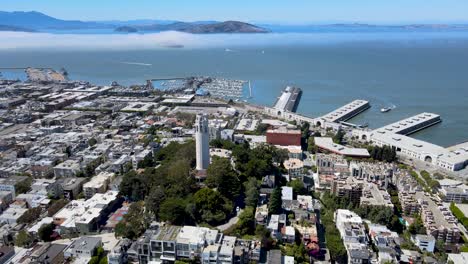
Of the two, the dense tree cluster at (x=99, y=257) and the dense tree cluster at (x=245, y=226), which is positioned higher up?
the dense tree cluster at (x=245, y=226)

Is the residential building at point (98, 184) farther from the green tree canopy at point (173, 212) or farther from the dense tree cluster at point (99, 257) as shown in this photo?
the dense tree cluster at point (99, 257)

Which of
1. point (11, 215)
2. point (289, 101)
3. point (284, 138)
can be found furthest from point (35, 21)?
point (11, 215)

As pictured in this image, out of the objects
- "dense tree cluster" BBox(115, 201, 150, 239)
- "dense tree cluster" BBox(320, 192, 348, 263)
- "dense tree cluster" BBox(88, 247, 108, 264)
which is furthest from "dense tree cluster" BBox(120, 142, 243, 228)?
"dense tree cluster" BBox(320, 192, 348, 263)

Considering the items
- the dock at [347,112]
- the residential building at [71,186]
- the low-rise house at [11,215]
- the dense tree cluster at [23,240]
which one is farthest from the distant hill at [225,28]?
the dense tree cluster at [23,240]

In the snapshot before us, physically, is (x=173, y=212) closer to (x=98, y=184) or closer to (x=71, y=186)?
(x=98, y=184)

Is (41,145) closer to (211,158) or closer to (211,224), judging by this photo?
(211,158)

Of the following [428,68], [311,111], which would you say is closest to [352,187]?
[311,111]
